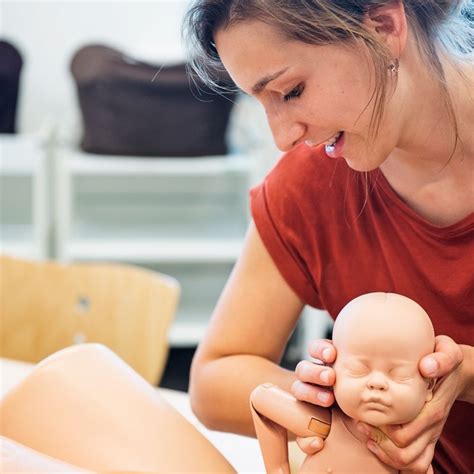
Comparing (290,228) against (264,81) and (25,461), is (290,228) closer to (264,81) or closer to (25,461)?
(264,81)

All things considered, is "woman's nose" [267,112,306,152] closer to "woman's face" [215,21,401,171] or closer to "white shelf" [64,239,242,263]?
"woman's face" [215,21,401,171]

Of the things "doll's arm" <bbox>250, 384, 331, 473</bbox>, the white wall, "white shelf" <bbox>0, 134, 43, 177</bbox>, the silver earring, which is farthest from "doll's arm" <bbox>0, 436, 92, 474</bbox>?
the white wall

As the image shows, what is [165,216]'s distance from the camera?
313 cm

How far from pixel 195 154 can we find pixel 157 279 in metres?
1.10

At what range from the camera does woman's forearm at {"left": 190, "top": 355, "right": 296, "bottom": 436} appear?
1.08 metres

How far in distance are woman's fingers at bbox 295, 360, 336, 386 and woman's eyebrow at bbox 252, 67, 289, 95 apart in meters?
0.28

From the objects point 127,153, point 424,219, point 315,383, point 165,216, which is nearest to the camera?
point 315,383

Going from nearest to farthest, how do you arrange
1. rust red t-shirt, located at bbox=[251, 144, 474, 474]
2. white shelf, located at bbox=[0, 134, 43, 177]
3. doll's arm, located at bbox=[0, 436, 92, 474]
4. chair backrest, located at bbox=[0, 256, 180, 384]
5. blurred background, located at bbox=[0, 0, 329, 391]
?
doll's arm, located at bbox=[0, 436, 92, 474] → rust red t-shirt, located at bbox=[251, 144, 474, 474] → chair backrest, located at bbox=[0, 256, 180, 384] → blurred background, located at bbox=[0, 0, 329, 391] → white shelf, located at bbox=[0, 134, 43, 177]

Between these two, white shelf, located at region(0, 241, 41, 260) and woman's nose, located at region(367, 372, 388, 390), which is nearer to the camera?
woman's nose, located at region(367, 372, 388, 390)

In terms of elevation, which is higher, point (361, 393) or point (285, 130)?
point (285, 130)

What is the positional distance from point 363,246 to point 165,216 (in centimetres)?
211

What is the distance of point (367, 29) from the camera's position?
Result: 0.86 m

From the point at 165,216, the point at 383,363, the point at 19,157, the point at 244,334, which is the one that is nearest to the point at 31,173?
the point at 19,157

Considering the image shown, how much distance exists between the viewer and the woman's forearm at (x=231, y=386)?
1085 millimetres
